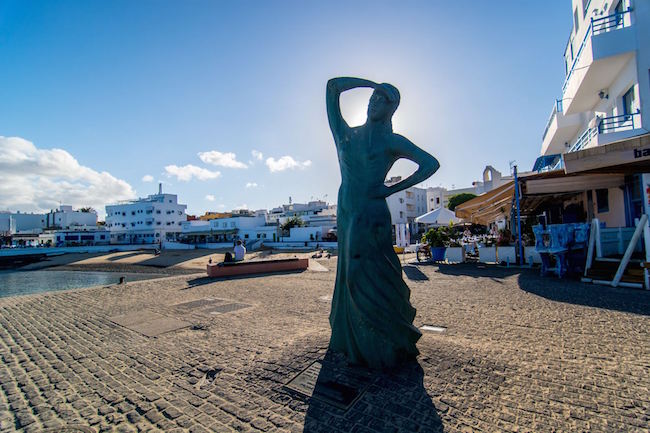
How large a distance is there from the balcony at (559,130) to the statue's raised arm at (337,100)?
1623 centimetres

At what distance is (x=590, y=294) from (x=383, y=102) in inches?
255

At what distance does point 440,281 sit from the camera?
8914mm

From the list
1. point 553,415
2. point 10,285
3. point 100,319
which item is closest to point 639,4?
point 553,415

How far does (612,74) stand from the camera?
35.0 feet

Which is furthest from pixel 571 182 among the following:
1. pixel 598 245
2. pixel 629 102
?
pixel 629 102

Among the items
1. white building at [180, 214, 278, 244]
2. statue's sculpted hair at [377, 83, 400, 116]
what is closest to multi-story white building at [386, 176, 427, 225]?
white building at [180, 214, 278, 244]

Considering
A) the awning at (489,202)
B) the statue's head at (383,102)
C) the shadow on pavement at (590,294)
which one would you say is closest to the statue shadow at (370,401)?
the statue's head at (383,102)

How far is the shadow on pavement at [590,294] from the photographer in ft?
17.2

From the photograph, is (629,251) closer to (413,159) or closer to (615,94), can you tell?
(413,159)

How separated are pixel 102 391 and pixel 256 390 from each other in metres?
1.61

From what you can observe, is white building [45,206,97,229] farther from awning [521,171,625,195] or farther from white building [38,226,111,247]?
awning [521,171,625,195]

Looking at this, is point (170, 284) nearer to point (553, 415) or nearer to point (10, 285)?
point (553, 415)

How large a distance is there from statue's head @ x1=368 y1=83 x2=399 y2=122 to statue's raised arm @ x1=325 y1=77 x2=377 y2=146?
0.30m

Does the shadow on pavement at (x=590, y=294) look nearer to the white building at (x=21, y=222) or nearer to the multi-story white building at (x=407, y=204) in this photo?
the multi-story white building at (x=407, y=204)
